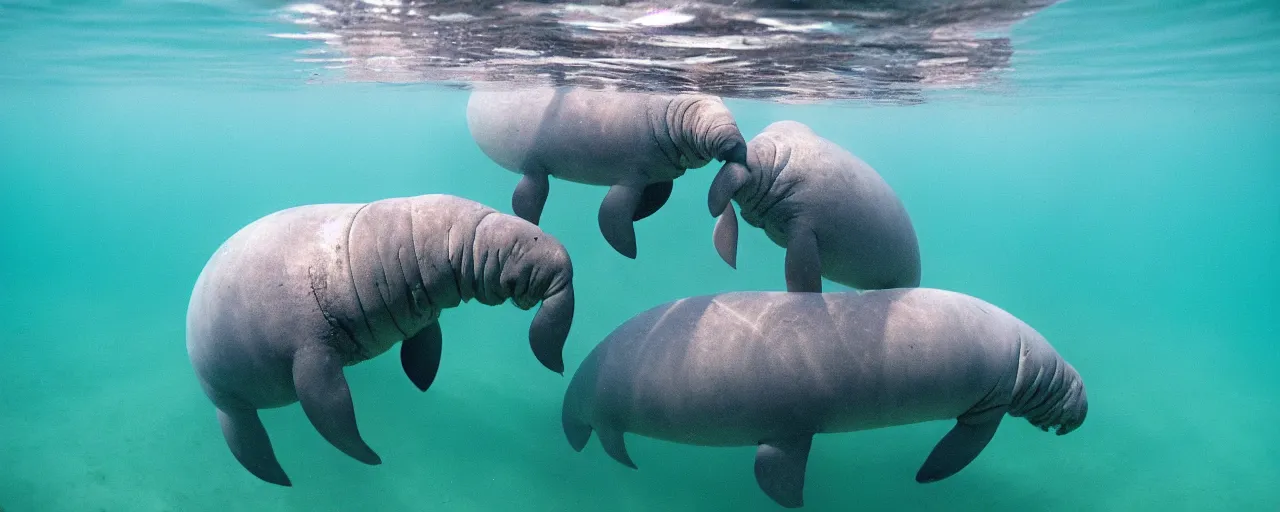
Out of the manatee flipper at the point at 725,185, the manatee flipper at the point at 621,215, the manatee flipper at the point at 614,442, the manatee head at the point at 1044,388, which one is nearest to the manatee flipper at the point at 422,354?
the manatee flipper at the point at 614,442

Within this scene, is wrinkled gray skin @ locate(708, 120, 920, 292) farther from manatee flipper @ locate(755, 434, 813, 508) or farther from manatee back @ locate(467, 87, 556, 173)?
manatee back @ locate(467, 87, 556, 173)

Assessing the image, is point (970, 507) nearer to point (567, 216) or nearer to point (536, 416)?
point (536, 416)

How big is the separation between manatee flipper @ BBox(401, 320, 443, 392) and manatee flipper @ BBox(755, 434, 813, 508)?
2.14m

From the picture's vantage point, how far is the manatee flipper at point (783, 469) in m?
4.29

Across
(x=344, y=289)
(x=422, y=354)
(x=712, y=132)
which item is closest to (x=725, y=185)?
(x=712, y=132)

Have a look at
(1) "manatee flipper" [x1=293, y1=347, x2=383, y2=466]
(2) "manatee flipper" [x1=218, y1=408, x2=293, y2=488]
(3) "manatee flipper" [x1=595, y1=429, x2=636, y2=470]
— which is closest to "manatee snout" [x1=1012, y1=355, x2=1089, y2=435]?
(3) "manatee flipper" [x1=595, y1=429, x2=636, y2=470]

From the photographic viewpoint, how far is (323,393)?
3244 mm

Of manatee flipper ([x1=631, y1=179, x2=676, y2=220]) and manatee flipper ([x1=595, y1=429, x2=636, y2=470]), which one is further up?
manatee flipper ([x1=631, y1=179, x2=676, y2=220])

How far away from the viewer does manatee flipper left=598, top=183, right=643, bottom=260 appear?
520 centimetres

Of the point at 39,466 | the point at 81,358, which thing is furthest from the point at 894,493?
the point at 81,358

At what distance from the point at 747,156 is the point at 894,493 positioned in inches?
164

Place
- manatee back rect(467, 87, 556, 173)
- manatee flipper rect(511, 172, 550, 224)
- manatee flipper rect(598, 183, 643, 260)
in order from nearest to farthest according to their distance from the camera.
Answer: manatee flipper rect(598, 183, 643, 260) < manatee flipper rect(511, 172, 550, 224) < manatee back rect(467, 87, 556, 173)

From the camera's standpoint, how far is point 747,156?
4.87m

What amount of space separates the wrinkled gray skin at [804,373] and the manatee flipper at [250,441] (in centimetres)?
197
